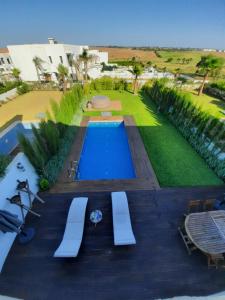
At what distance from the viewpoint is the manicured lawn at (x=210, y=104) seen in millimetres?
17773

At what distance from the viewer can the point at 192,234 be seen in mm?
5723

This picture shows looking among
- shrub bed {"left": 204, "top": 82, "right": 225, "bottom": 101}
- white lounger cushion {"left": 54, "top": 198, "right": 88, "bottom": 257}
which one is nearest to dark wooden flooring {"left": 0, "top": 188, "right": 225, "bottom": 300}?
white lounger cushion {"left": 54, "top": 198, "right": 88, "bottom": 257}

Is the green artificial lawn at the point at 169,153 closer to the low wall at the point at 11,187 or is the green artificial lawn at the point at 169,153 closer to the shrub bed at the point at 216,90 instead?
the low wall at the point at 11,187

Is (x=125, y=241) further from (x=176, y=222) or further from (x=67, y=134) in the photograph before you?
(x=67, y=134)

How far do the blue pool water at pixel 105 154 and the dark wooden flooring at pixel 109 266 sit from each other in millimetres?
3239

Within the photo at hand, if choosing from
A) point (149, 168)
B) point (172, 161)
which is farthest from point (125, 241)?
point (172, 161)

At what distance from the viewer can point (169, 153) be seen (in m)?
11.3

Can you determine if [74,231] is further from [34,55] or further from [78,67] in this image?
[34,55]

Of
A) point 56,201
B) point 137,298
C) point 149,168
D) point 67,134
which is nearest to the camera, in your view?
Result: point 137,298

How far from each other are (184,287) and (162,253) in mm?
1008

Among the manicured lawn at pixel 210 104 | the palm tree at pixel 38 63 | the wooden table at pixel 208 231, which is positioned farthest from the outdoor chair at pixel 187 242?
the palm tree at pixel 38 63

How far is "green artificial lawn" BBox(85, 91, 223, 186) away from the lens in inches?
354

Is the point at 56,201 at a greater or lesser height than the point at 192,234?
lesser

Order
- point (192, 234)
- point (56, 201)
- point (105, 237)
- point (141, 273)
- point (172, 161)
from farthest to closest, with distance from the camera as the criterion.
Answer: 1. point (172, 161)
2. point (56, 201)
3. point (105, 237)
4. point (192, 234)
5. point (141, 273)
